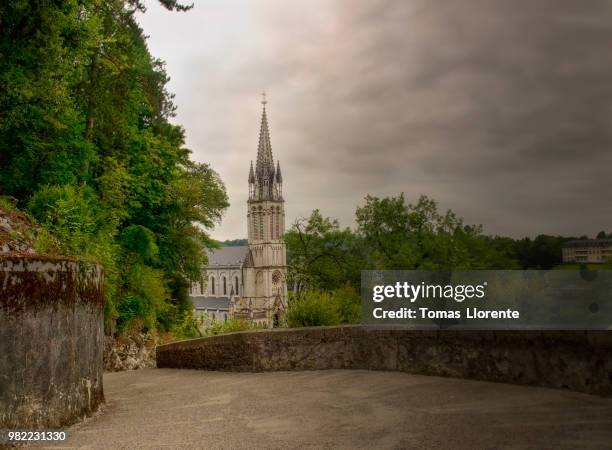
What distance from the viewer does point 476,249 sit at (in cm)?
3095

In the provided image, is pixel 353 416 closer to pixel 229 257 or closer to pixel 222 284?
pixel 222 284

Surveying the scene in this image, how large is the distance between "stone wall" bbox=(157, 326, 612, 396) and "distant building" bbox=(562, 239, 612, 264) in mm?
2285

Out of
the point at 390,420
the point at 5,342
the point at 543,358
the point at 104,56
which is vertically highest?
the point at 104,56

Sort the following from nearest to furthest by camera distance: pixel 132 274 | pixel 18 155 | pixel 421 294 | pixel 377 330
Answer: pixel 377 330 → pixel 421 294 → pixel 18 155 → pixel 132 274

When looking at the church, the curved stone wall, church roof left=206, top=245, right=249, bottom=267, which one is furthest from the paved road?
church roof left=206, top=245, right=249, bottom=267

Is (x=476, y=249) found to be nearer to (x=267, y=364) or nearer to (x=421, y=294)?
(x=421, y=294)

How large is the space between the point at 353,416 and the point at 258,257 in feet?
437

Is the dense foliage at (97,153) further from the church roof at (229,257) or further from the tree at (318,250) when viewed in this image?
the church roof at (229,257)

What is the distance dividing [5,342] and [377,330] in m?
5.88

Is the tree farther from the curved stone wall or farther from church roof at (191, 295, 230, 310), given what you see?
church roof at (191, 295, 230, 310)

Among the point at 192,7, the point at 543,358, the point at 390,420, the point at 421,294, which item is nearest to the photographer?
the point at 390,420

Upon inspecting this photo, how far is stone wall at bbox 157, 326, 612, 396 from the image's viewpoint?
712cm

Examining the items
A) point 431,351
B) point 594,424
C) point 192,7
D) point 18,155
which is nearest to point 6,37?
point 18,155

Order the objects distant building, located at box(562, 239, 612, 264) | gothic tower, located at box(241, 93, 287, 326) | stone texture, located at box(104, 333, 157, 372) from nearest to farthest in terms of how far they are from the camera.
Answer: distant building, located at box(562, 239, 612, 264) < stone texture, located at box(104, 333, 157, 372) < gothic tower, located at box(241, 93, 287, 326)
